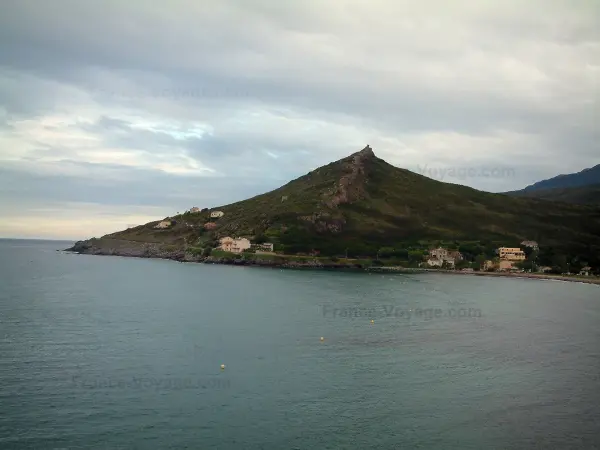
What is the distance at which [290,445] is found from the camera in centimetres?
3681

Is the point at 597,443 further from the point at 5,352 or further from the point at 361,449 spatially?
the point at 5,352

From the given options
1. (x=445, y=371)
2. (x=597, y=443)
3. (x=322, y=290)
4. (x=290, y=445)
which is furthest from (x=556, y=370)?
(x=322, y=290)

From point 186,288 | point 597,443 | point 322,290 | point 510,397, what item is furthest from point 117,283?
point 597,443

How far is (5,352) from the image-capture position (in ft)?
188

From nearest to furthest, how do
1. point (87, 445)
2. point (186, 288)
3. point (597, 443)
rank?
point (87, 445), point (597, 443), point (186, 288)

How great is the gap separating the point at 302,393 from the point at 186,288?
94513 mm

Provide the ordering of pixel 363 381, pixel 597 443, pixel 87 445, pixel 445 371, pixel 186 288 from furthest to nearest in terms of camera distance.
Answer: pixel 186 288 → pixel 445 371 → pixel 363 381 → pixel 597 443 → pixel 87 445

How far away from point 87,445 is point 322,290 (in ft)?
357

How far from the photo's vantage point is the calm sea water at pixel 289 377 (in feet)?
127

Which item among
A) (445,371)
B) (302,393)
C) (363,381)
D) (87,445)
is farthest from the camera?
(445,371)

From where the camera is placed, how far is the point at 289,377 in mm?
52906

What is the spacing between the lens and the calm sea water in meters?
38.7

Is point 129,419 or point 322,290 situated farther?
point 322,290

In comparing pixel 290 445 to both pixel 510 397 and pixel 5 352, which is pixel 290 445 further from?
pixel 5 352
